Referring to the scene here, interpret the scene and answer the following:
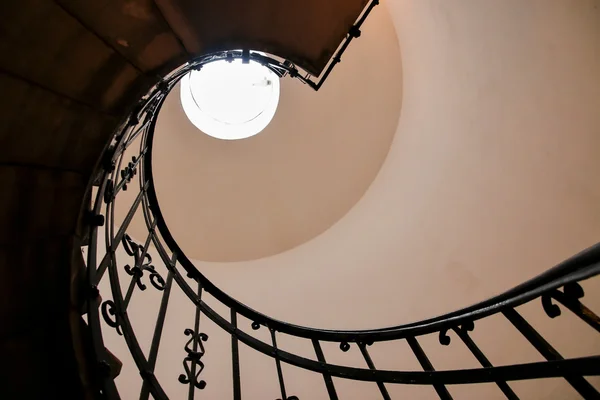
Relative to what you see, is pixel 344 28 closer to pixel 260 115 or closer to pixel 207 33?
pixel 207 33

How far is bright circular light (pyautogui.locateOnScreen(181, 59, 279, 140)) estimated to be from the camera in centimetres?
618

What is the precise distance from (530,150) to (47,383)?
380cm

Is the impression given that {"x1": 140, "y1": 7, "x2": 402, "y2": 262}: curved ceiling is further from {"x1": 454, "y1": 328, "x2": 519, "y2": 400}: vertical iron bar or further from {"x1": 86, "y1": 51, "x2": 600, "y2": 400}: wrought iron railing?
{"x1": 454, "y1": 328, "x2": 519, "y2": 400}: vertical iron bar

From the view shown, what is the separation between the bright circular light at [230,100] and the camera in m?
6.18

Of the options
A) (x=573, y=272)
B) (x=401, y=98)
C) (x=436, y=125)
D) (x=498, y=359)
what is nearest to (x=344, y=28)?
(x=573, y=272)

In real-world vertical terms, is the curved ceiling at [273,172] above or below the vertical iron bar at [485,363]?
above

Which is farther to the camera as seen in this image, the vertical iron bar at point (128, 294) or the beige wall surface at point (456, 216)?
the beige wall surface at point (456, 216)

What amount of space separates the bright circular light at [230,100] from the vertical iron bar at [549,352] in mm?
5131

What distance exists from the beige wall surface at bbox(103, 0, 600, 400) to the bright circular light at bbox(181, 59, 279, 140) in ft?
5.93

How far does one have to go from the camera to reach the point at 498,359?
442 cm

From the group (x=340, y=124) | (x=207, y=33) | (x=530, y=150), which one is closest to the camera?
(x=207, y=33)

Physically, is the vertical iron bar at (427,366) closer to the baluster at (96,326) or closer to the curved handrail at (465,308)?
the curved handrail at (465,308)

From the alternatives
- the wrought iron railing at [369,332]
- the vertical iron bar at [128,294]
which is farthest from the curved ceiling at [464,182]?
the vertical iron bar at [128,294]

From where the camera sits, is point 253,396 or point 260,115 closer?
point 253,396
